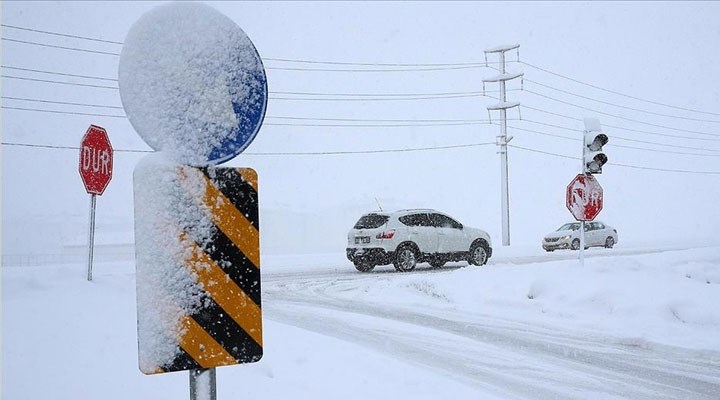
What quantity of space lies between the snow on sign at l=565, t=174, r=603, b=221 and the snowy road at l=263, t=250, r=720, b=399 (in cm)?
315

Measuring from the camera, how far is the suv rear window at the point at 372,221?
15828 millimetres

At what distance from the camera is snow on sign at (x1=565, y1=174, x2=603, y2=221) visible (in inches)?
423

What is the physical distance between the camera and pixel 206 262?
2.14 m

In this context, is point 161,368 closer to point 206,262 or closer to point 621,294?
point 206,262

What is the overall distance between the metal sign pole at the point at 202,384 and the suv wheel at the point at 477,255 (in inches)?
623

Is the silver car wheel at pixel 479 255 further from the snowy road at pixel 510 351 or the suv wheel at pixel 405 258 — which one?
the snowy road at pixel 510 351

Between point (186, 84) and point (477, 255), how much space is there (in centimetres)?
1612

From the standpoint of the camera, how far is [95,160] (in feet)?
30.1

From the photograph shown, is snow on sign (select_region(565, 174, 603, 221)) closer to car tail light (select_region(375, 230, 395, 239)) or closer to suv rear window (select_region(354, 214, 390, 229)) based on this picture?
car tail light (select_region(375, 230, 395, 239))

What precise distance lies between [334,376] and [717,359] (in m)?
4.23

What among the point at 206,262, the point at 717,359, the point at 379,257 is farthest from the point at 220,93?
the point at 379,257

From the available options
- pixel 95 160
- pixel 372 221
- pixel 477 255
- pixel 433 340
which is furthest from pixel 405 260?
pixel 95 160

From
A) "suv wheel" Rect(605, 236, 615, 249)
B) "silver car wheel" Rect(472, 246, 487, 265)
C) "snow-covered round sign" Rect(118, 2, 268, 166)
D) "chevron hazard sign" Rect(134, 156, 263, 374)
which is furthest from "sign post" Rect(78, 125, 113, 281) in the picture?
"suv wheel" Rect(605, 236, 615, 249)

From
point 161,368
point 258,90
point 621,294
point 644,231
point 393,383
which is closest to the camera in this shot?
point 161,368
